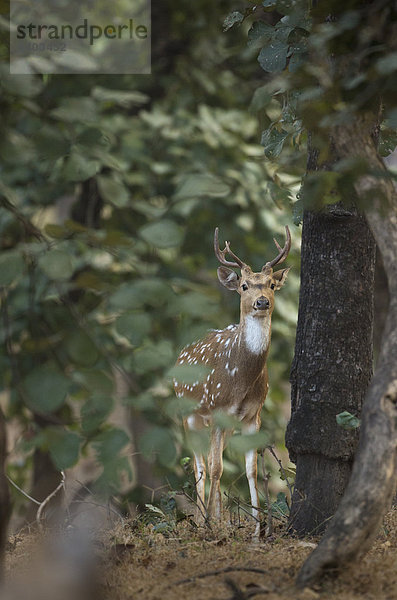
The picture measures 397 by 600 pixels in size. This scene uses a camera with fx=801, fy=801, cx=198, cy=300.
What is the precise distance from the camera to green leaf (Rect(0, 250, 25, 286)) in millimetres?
1507

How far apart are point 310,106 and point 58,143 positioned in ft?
2.10

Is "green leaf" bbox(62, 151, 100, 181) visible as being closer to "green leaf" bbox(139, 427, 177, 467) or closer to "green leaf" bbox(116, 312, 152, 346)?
"green leaf" bbox(116, 312, 152, 346)

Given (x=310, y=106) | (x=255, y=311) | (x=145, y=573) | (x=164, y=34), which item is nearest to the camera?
(x=310, y=106)

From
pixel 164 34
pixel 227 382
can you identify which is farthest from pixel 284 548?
pixel 164 34

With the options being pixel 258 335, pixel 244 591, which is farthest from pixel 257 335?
pixel 244 591

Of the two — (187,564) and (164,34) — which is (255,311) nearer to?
(187,564)

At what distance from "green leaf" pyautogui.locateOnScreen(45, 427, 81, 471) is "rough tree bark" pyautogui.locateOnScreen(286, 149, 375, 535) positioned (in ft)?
4.83

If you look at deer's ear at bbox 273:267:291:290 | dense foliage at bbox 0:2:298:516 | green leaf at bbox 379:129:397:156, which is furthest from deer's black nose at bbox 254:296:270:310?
green leaf at bbox 379:129:397:156

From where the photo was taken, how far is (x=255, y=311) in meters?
3.27

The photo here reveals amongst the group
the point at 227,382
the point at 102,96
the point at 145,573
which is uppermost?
the point at 102,96

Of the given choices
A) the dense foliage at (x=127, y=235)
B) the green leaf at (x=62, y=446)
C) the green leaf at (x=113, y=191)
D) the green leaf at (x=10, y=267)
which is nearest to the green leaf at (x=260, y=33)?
the dense foliage at (x=127, y=235)

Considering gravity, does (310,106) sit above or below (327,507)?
above

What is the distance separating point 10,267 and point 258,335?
6.16 feet

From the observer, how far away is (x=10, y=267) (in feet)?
4.97
